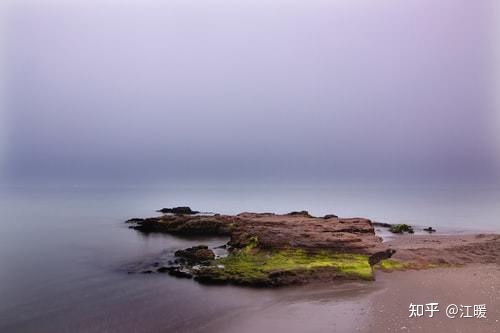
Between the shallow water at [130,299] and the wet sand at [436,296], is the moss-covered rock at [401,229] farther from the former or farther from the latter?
the shallow water at [130,299]

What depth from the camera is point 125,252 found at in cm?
4125

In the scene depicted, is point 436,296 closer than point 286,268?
Yes

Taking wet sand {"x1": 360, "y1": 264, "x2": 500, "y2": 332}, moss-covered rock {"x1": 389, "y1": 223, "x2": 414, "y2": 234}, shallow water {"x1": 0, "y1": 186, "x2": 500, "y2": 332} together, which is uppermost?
moss-covered rock {"x1": 389, "y1": 223, "x2": 414, "y2": 234}

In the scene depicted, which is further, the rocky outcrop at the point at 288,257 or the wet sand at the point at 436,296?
the rocky outcrop at the point at 288,257

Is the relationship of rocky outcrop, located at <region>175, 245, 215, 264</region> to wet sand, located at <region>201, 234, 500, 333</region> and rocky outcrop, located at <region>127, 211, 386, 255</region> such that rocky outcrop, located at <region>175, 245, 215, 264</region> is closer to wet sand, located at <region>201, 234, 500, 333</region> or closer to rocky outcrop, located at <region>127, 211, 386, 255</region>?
rocky outcrop, located at <region>127, 211, 386, 255</region>

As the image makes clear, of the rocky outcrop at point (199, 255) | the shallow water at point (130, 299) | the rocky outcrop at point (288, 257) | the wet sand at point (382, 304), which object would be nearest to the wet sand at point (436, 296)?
the wet sand at point (382, 304)

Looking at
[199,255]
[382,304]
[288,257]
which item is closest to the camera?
[382,304]

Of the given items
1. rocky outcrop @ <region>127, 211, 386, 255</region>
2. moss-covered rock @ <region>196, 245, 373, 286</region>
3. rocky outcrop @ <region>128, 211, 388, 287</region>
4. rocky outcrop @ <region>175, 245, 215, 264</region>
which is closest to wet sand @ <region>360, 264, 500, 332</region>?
moss-covered rock @ <region>196, 245, 373, 286</region>

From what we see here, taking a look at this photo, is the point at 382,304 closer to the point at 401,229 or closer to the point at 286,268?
the point at 286,268

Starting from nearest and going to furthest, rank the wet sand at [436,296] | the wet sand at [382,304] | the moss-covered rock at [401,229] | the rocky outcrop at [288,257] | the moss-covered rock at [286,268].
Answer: the wet sand at [436,296] → the wet sand at [382,304] → the moss-covered rock at [286,268] → the rocky outcrop at [288,257] → the moss-covered rock at [401,229]

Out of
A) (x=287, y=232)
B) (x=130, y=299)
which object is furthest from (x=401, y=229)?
(x=130, y=299)

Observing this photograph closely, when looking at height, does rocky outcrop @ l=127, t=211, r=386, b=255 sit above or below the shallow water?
above

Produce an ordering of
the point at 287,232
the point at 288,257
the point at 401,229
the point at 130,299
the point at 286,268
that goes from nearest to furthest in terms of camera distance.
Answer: the point at 130,299 < the point at 286,268 < the point at 288,257 < the point at 287,232 < the point at 401,229

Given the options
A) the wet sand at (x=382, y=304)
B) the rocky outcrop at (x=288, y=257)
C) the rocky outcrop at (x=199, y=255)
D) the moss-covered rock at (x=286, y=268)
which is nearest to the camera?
the wet sand at (x=382, y=304)
